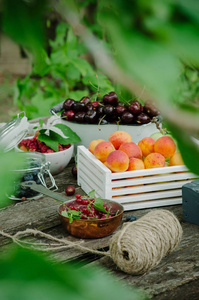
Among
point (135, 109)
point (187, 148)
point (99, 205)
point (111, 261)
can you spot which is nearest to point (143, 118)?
point (135, 109)

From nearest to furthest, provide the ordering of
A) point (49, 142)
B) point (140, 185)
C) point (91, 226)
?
1. point (91, 226)
2. point (140, 185)
3. point (49, 142)

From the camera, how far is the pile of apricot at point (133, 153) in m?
1.32

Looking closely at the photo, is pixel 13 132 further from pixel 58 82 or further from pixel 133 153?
pixel 58 82

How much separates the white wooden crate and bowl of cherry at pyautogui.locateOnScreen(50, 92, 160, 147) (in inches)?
13.1

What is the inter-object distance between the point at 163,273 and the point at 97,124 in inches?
34.7

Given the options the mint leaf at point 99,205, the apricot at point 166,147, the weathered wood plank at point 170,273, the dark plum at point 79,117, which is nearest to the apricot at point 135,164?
the apricot at point 166,147

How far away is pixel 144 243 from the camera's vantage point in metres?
0.98

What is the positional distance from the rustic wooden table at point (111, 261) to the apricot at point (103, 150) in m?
0.23

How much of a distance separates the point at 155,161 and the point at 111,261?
46cm

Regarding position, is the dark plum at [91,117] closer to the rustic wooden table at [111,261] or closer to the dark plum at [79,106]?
the dark plum at [79,106]

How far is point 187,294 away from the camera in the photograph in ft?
2.93

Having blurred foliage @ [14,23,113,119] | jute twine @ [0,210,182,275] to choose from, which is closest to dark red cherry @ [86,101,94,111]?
jute twine @ [0,210,182,275]

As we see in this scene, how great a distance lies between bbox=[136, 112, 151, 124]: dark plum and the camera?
1706mm

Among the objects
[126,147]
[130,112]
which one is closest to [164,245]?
[126,147]
